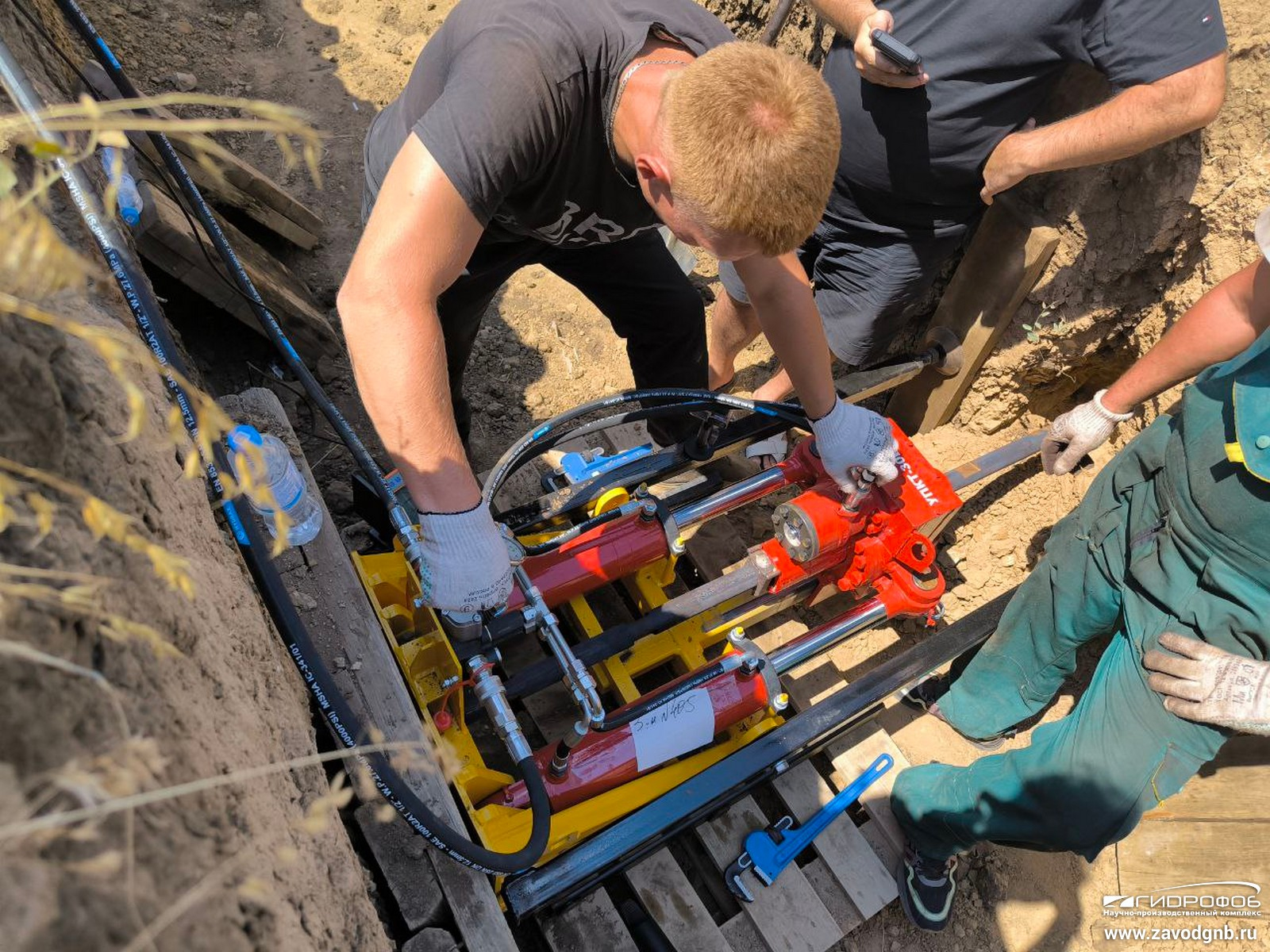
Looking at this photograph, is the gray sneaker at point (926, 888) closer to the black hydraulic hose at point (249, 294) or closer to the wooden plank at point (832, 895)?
the wooden plank at point (832, 895)

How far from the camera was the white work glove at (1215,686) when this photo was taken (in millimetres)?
1715

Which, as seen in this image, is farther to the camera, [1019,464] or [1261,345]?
[1019,464]

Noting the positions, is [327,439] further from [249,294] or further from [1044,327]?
[1044,327]

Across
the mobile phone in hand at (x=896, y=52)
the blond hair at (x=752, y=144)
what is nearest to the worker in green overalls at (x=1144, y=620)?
the mobile phone in hand at (x=896, y=52)

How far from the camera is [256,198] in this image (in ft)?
10.7

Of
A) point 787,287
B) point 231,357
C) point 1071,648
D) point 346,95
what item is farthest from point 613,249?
point 346,95

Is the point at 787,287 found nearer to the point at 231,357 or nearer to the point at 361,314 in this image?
the point at 361,314

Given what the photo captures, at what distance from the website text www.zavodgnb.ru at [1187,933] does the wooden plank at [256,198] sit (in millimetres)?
3790

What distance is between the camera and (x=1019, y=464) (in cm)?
314

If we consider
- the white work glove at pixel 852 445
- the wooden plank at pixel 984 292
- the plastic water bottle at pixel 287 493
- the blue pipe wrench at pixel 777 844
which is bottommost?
the blue pipe wrench at pixel 777 844

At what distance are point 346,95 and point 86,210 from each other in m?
3.25

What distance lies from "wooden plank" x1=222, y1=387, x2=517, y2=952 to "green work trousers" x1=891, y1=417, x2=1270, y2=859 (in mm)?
1238

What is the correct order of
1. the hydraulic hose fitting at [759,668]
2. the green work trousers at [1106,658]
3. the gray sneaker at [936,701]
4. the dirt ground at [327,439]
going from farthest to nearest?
the gray sneaker at [936,701] < the hydraulic hose fitting at [759,668] < the green work trousers at [1106,658] < the dirt ground at [327,439]

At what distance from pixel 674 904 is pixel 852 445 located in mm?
1285
